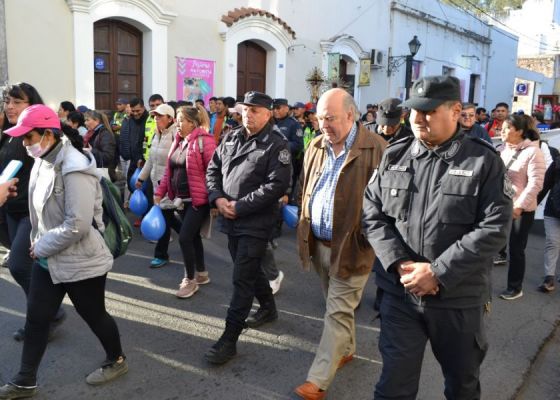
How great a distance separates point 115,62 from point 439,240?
10291 millimetres

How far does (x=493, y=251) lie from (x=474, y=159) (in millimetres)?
414

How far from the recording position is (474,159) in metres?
2.33

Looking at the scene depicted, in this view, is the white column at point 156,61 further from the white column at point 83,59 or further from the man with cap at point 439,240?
the man with cap at point 439,240

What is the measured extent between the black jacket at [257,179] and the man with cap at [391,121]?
188cm

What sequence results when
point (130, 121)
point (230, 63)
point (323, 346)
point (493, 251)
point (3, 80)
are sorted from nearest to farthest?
point (493, 251), point (323, 346), point (130, 121), point (3, 80), point (230, 63)

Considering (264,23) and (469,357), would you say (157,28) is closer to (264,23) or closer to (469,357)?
(264,23)

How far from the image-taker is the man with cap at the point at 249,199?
3.70 metres

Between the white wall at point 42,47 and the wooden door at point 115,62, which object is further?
the wooden door at point 115,62

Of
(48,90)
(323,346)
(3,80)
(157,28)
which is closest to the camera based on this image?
(323,346)

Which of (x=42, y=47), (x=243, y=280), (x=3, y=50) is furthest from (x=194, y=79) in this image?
(x=243, y=280)

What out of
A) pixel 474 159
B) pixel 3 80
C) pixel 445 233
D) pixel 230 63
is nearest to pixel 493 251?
pixel 445 233

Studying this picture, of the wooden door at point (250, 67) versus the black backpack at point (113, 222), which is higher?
the wooden door at point (250, 67)

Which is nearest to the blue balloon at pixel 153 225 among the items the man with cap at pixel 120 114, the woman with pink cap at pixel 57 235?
the woman with pink cap at pixel 57 235

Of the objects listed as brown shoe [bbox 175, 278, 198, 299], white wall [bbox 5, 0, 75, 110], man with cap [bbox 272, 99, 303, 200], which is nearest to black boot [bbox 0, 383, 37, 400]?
brown shoe [bbox 175, 278, 198, 299]
